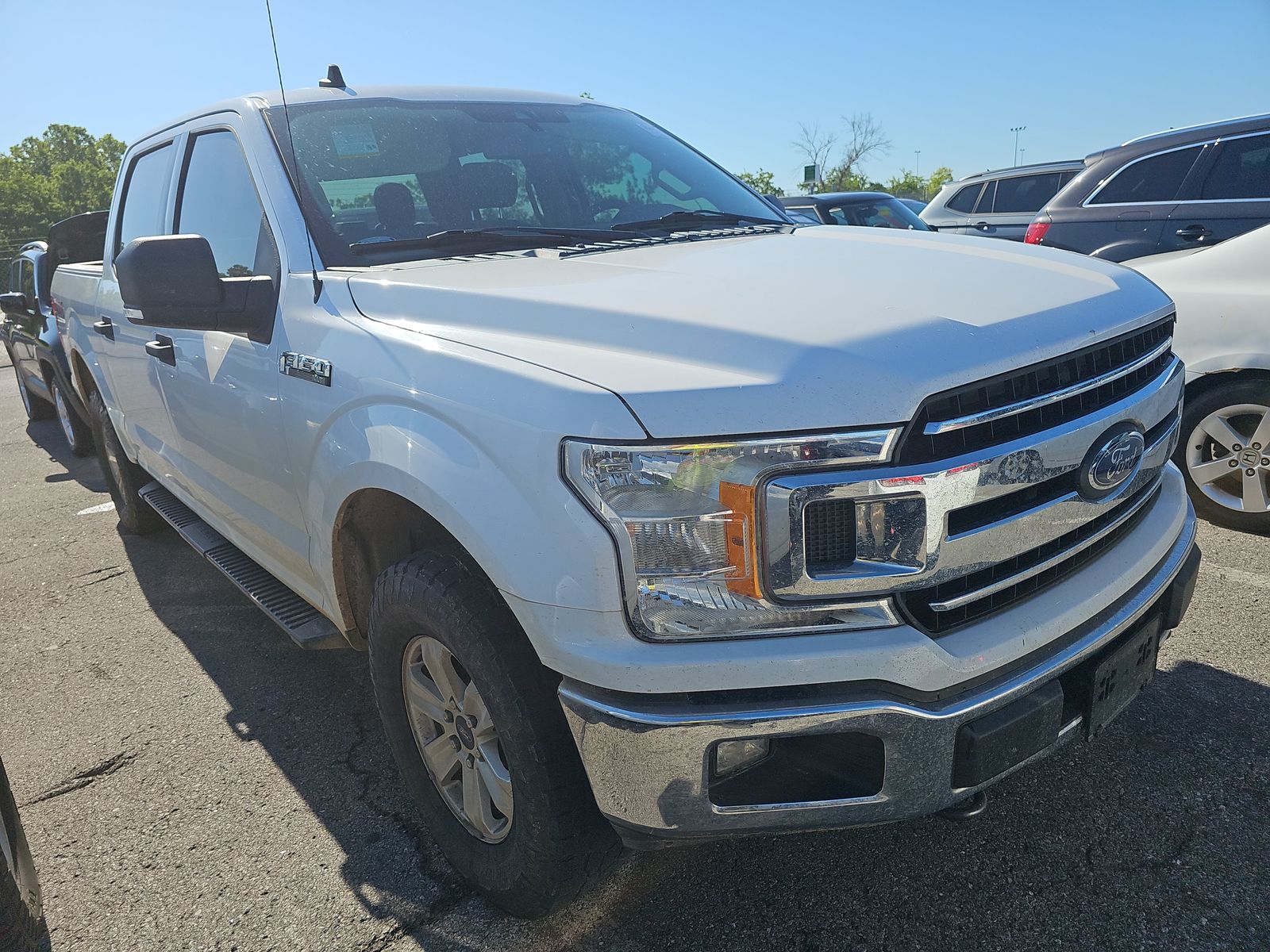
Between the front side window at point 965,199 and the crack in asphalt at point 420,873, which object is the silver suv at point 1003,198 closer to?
the front side window at point 965,199

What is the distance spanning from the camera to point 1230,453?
12.9 feet

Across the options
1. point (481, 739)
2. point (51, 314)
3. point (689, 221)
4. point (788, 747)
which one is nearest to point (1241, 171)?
point (689, 221)

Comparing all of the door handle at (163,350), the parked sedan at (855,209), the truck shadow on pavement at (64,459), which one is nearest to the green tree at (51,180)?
the truck shadow on pavement at (64,459)

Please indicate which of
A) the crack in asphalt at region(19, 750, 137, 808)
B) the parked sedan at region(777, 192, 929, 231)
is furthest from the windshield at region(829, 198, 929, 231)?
the crack in asphalt at region(19, 750, 137, 808)

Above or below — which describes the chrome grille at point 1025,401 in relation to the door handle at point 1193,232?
above

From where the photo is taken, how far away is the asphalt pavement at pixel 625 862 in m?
2.03

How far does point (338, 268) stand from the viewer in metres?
2.40

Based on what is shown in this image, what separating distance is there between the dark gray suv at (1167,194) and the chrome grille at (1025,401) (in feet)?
11.3

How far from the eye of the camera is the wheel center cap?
6.73 feet

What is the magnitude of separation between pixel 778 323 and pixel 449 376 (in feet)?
2.18

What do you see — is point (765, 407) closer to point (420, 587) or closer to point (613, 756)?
point (613, 756)

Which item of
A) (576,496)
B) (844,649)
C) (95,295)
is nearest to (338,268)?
(576,496)

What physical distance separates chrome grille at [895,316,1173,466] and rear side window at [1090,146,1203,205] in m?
4.29

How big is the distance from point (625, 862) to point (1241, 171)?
5227 mm
